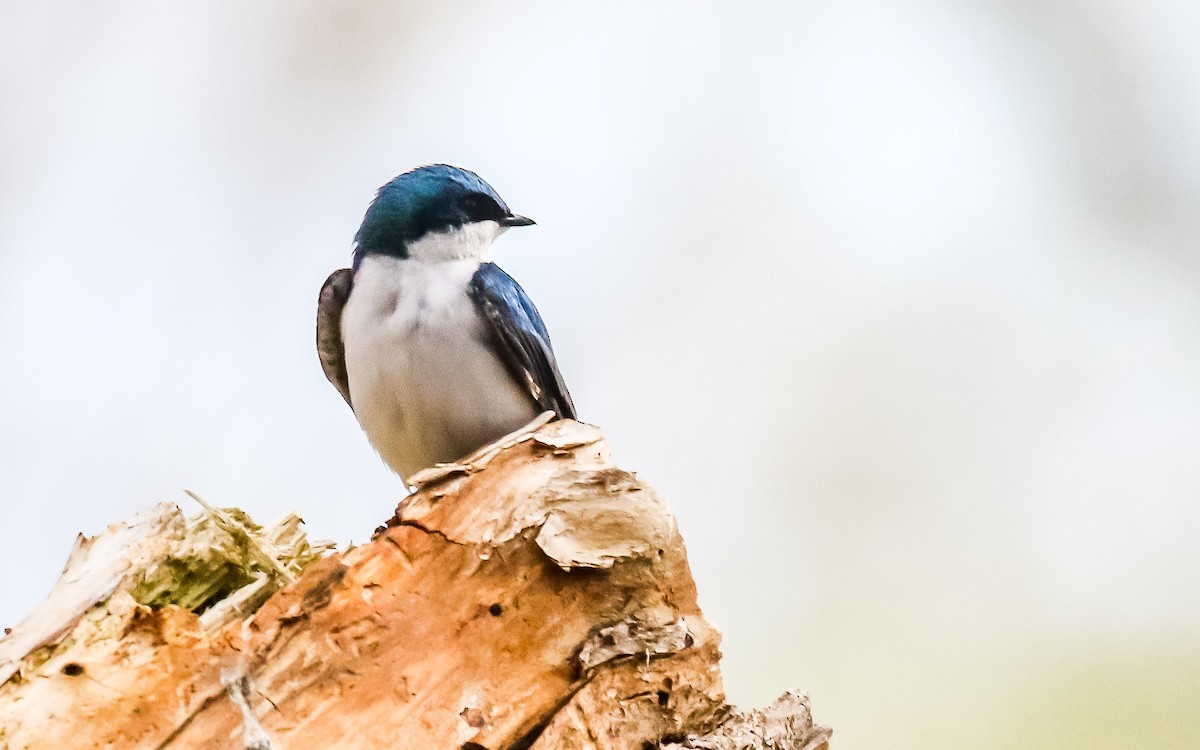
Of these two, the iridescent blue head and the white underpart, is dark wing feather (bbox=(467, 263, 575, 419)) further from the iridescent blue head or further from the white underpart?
the iridescent blue head

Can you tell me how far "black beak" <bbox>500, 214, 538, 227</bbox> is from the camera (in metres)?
4.92

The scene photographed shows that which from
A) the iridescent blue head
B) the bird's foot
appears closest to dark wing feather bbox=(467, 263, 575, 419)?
the iridescent blue head

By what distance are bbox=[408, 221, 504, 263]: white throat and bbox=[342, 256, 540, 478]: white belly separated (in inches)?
Answer: 9.1

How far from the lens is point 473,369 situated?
13.9ft

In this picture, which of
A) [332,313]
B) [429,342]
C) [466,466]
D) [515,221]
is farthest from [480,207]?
[466,466]

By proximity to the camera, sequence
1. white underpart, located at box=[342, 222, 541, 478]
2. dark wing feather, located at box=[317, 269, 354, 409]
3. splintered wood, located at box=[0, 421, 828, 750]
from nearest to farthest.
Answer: splintered wood, located at box=[0, 421, 828, 750] < white underpart, located at box=[342, 222, 541, 478] < dark wing feather, located at box=[317, 269, 354, 409]

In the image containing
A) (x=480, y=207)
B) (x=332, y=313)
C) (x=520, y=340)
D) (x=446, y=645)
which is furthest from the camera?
(x=480, y=207)

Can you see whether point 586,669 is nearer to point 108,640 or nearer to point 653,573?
point 653,573

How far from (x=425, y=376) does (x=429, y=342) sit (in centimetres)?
13

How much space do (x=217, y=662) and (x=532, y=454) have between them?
88 centimetres

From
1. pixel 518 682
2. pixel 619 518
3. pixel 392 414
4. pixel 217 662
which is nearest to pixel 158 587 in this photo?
pixel 217 662

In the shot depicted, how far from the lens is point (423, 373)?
4184 millimetres

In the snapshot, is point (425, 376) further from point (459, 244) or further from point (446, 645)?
point (446, 645)

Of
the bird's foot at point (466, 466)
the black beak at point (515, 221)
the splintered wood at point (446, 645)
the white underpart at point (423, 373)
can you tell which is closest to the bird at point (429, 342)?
the white underpart at point (423, 373)
